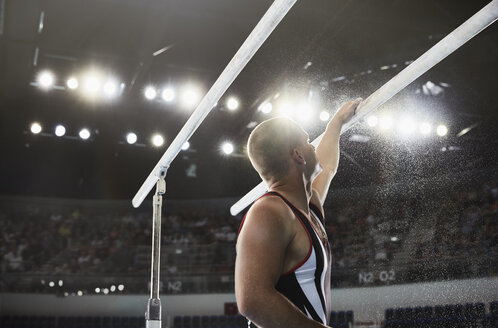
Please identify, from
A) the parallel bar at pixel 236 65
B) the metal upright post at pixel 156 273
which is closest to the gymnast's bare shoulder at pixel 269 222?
the parallel bar at pixel 236 65

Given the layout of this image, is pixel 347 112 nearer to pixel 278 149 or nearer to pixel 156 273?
pixel 278 149

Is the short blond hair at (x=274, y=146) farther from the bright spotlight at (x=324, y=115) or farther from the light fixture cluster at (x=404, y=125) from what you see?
the bright spotlight at (x=324, y=115)

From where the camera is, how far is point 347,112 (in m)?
2.50

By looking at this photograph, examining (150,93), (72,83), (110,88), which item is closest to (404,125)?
(150,93)

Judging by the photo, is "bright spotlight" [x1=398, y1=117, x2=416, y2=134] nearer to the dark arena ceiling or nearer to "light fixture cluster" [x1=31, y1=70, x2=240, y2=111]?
the dark arena ceiling

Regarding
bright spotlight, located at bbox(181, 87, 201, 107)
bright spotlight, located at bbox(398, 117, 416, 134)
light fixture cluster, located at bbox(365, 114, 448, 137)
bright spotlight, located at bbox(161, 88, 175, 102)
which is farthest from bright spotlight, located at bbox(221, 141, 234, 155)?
bright spotlight, located at bbox(398, 117, 416, 134)

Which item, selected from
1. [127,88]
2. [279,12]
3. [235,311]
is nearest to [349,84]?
[127,88]

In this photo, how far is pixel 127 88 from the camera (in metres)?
10.7

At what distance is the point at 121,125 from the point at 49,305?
4.49 meters

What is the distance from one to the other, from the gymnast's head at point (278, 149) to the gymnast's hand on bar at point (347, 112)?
635 mm

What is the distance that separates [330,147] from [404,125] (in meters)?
7.84

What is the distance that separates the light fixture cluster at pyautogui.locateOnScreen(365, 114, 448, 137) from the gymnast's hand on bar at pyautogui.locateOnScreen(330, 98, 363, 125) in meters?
6.73

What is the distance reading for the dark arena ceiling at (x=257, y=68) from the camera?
8.20m

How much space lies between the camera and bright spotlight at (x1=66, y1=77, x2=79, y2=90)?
976cm
